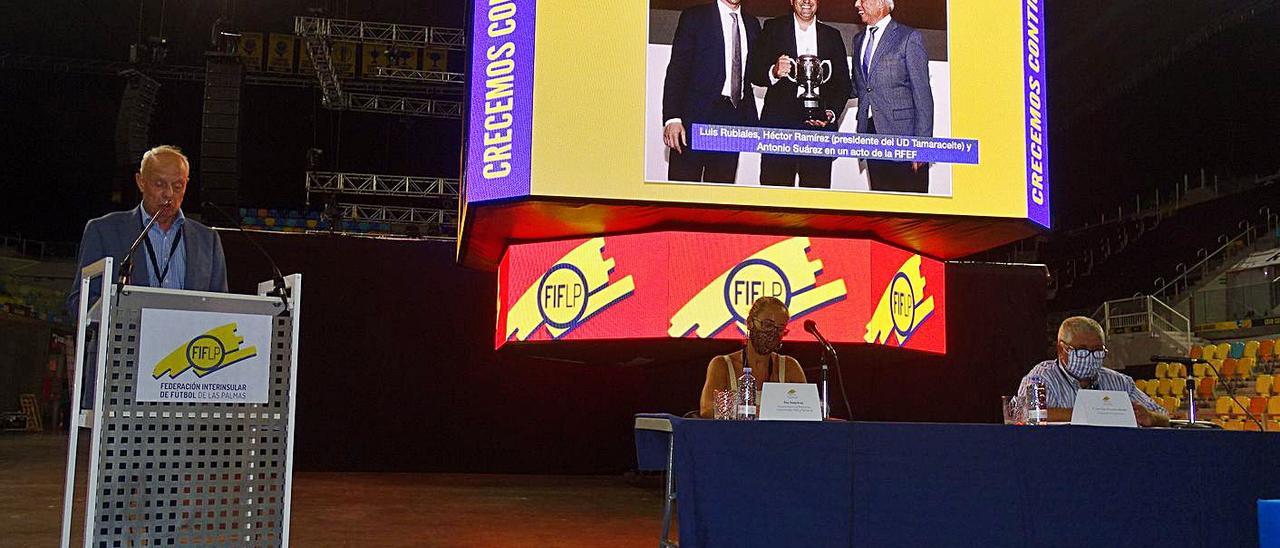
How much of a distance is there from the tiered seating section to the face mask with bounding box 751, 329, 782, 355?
1088 cm

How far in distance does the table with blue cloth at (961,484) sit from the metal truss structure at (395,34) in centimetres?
1052

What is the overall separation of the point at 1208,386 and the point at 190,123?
17409 mm

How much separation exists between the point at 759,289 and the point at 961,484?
424 centimetres


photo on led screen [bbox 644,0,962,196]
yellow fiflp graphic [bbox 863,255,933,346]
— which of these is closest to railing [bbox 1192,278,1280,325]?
yellow fiflp graphic [bbox 863,255,933,346]

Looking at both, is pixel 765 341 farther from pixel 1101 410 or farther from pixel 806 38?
pixel 806 38

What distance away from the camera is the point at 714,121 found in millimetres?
6355

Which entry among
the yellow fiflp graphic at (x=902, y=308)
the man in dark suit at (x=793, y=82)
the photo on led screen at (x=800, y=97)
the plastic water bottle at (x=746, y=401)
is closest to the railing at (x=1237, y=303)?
the yellow fiflp graphic at (x=902, y=308)

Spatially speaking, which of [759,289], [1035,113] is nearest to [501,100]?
[759,289]

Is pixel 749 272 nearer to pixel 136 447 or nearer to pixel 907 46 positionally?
pixel 907 46

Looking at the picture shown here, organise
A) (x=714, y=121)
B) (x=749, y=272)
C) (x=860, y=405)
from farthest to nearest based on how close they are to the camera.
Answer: (x=860, y=405) < (x=749, y=272) < (x=714, y=121)

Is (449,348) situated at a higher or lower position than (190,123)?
lower

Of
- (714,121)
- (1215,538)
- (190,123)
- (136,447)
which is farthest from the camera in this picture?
(190,123)

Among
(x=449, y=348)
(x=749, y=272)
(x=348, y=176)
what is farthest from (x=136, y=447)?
(x=348, y=176)

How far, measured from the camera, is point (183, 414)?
8.92 ft
